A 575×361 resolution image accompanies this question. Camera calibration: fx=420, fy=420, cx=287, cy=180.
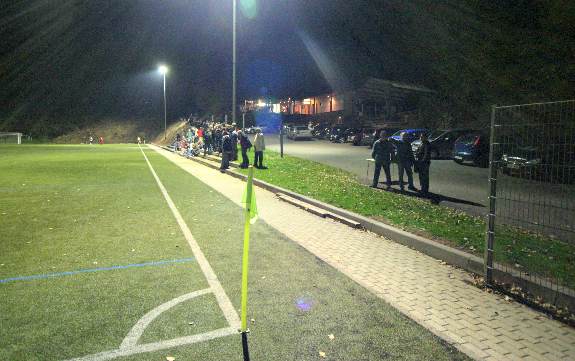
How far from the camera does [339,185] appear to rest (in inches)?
535

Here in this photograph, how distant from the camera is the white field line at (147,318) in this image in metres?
3.78

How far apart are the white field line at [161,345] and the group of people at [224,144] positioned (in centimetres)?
1523

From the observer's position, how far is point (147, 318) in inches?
167

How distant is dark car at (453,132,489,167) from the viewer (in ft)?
62.2

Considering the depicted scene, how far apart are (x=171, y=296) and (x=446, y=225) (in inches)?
213

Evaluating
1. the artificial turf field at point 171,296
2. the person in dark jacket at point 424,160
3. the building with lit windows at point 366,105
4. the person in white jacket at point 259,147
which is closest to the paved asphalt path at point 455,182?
the person in dark jacket at point 424,160

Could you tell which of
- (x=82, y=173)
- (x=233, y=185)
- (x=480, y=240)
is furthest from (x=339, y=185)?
(x=82, y=173)

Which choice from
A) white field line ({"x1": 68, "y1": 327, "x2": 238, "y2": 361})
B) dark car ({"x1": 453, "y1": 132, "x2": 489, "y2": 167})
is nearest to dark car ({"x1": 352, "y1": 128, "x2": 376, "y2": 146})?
dark car ({"x1": 453, "y1": 132, "x2": 489, "y2": 167})

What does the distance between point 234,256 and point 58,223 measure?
452 centimetres

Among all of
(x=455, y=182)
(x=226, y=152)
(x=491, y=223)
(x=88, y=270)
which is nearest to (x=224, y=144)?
(x=226, y=152)

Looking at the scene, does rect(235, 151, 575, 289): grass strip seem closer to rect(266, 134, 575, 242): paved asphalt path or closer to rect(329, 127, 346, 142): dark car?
rect(266, 134, 575, 242): paved asphalt path

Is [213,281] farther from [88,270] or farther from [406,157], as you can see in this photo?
[406,157]

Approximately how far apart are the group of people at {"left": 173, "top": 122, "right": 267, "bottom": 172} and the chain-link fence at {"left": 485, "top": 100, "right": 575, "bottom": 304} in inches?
555

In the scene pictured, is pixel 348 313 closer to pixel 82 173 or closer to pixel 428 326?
pixel 428 326
